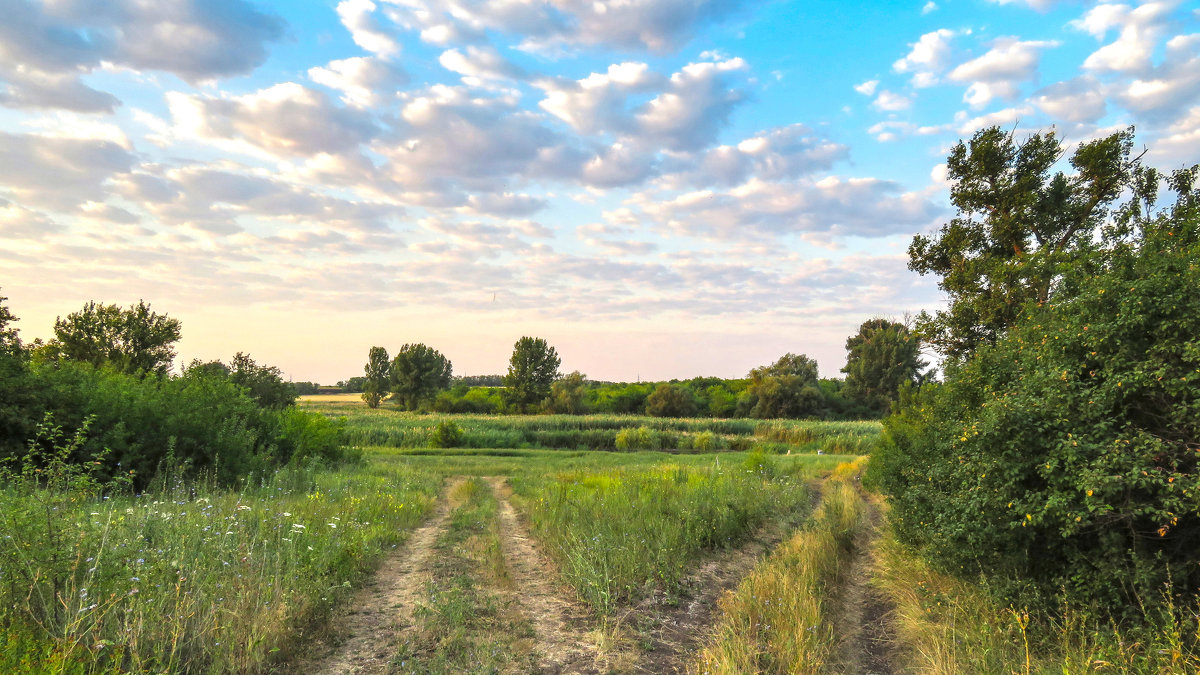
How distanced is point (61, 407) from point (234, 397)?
6530mm

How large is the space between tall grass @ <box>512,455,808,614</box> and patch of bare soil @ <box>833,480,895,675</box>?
214 centimetres

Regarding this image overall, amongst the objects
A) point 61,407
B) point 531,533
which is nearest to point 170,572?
point 531,533

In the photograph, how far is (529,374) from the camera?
85625 mm

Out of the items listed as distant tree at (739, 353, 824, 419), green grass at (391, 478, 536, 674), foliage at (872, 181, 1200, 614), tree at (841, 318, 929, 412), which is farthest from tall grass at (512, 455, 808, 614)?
tree at (841, 318, 929, 412)

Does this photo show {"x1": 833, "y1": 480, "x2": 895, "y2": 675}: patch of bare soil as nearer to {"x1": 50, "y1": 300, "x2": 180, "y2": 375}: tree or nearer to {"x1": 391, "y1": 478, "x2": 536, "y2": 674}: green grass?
{"x1": 391, "y1": 478, "x2": 536, "y2": 674}: green grass

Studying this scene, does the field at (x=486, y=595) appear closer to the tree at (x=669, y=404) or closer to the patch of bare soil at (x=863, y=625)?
the patch of bare soil at (x=863, y=625)

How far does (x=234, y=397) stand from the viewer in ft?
66.2

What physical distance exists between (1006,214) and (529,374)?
7123 centimetres

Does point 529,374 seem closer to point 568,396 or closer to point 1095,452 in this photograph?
point 568,396

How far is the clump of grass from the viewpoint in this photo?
570cm

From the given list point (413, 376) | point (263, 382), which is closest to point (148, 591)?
point (263, 382)

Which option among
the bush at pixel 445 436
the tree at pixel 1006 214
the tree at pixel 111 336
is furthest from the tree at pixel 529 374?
the tree at pixel 1006 214

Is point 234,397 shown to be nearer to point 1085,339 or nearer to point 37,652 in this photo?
point 37,652

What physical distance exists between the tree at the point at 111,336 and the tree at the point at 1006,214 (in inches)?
1670
